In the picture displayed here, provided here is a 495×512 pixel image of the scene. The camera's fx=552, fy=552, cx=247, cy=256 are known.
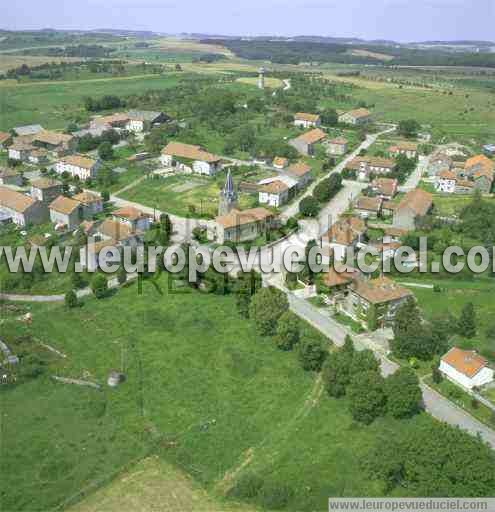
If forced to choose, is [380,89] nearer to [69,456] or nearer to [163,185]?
[163,185]

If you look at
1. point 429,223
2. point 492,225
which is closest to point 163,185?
point 429,223

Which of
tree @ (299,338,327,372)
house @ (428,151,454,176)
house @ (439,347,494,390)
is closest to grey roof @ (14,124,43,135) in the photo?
house @ (428,151,454,176)

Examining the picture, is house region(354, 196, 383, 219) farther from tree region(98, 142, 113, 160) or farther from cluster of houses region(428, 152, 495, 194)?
tree region(98, 142, 113, 160)

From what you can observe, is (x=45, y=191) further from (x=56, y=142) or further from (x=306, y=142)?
(x=306, y=142)

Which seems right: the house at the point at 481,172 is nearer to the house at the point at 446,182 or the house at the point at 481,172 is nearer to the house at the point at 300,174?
the house at the point at 446,182

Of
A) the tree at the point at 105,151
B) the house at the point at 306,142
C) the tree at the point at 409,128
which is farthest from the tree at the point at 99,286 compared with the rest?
the tree at the point at 409,128

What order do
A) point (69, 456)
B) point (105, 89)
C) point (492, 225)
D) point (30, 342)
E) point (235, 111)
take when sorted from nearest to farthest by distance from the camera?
point (69, 456) → point (30, 342) → point (492, 225) → point (235, 111) → point (105, 89)
